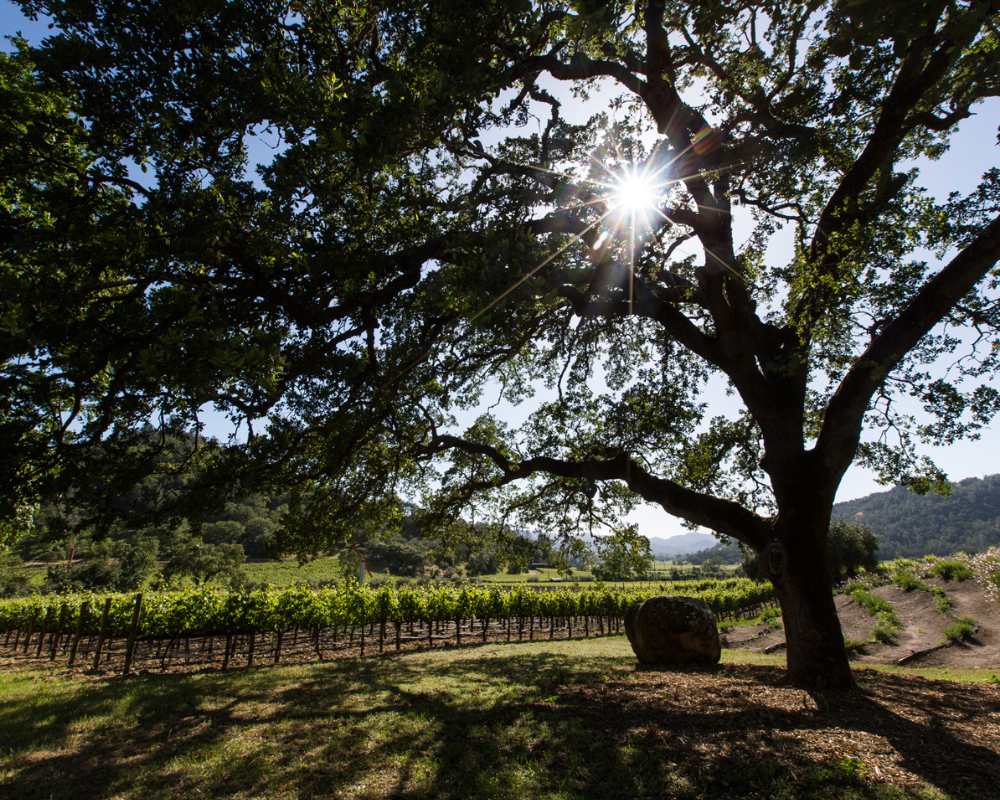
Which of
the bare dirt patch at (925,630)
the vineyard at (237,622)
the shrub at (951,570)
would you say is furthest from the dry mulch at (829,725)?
the vineyard at (237,622)

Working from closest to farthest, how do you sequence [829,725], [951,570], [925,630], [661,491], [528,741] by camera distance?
1. [829,725]
2. [528,741]
3. [661,491]
4. [925,630]
5. [951,570]

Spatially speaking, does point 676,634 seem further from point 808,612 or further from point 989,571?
point 989,571

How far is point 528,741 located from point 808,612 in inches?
204

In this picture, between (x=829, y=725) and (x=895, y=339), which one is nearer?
(x=829, y=725)

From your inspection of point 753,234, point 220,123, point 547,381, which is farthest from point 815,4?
point 547,381

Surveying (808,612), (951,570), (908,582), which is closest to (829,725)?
(808,612)

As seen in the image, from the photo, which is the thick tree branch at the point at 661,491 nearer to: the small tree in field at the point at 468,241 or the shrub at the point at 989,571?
the small tree in field at the point at 468,241

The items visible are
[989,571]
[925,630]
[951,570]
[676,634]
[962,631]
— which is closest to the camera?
[676,634]

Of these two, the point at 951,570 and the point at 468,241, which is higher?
the point at 468,241

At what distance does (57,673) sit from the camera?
49.5 feet

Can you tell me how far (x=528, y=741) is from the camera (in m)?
6.07

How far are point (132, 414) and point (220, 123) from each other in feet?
12.4

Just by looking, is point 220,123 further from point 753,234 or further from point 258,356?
point 753,234

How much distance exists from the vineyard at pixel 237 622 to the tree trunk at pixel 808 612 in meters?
15.0
